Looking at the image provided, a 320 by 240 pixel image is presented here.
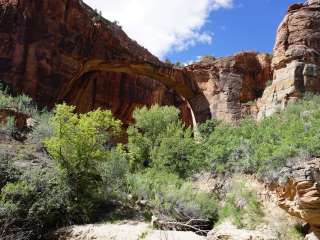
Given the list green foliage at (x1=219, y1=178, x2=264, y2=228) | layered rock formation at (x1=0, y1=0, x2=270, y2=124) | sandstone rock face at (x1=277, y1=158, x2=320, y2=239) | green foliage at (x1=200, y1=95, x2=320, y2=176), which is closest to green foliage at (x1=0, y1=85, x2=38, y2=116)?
layered rock formation at (x1=0, y1=0, x2=270, y2=124)

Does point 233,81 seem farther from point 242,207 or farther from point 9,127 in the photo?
point 9,127

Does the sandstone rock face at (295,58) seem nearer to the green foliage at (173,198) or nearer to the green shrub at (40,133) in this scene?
the green foliage at (173,198)

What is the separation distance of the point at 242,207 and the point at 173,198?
→ 2051mm

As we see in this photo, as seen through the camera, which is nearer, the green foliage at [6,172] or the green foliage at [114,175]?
the green foliage at [6,172]

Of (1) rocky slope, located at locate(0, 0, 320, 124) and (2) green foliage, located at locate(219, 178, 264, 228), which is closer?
(2) green foliage, located at locate(219, 178, 264, 228)

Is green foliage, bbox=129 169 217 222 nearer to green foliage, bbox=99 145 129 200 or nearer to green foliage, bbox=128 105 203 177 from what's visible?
green foliage, bbox=99 145 129 200

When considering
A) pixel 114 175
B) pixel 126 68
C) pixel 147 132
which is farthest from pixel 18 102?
pixel 126 68

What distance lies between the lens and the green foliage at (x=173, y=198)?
11953 mm

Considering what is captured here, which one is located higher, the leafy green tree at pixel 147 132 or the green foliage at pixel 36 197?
the leafy green tree at pixel 147 132

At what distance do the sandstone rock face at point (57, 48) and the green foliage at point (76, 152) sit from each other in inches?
342

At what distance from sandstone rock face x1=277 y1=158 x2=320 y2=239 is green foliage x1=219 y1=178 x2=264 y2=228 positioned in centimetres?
89

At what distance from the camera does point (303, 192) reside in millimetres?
10109

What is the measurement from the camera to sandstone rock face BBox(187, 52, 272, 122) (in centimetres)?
2516

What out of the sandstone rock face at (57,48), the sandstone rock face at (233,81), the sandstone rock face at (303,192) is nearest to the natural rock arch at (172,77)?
the sandstone rock face at (57,48)
